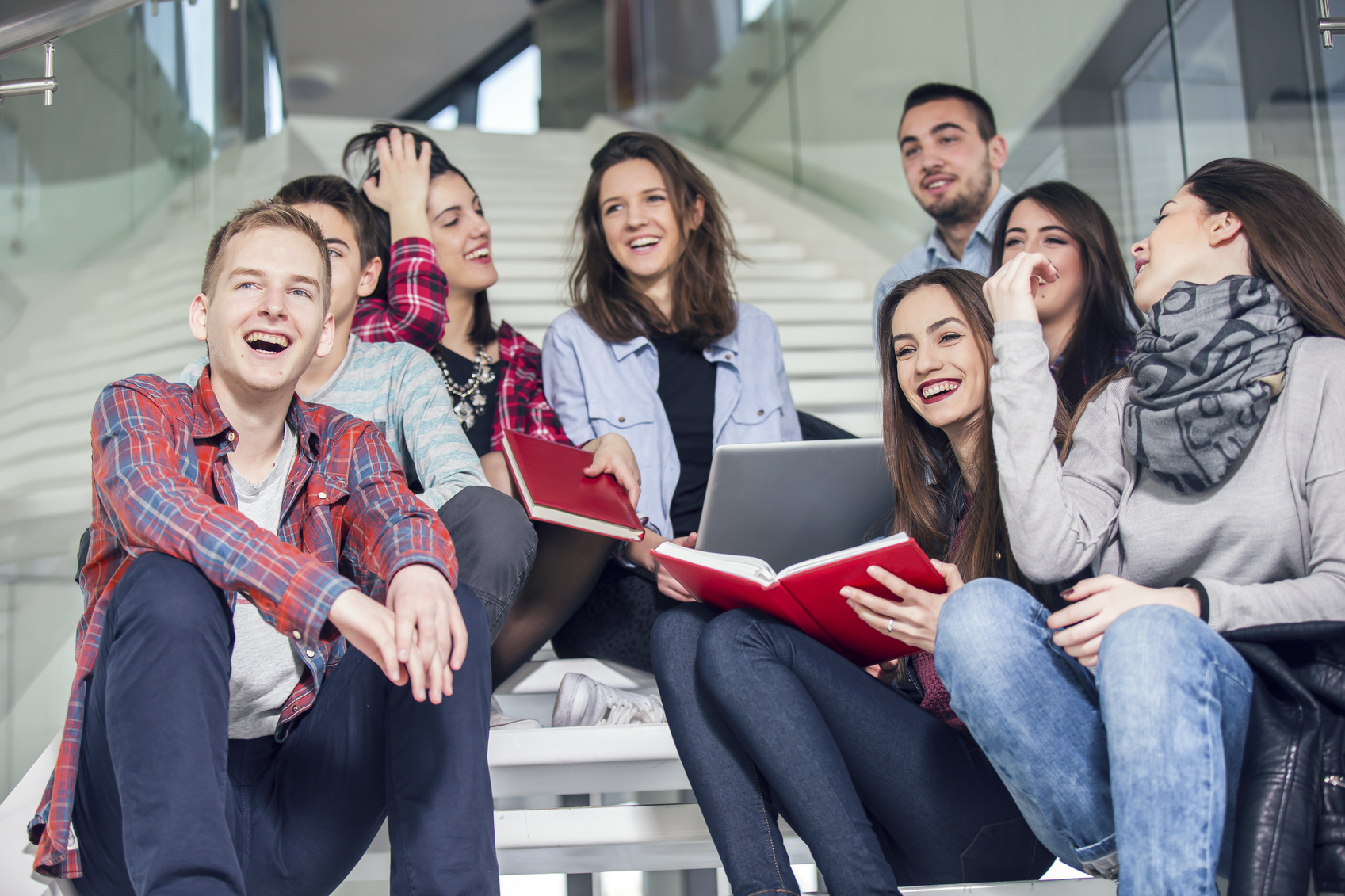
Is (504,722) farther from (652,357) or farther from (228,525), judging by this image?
(652,357)

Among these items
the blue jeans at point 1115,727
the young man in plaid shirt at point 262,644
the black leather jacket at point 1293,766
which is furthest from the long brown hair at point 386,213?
the black leather jacket at point 1293,766

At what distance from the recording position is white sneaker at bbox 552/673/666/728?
162 cm

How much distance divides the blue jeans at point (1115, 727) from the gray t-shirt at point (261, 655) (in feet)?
2.42

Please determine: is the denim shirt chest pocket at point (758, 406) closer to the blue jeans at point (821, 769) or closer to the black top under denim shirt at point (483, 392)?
the black top under denim shirt at point (483, 392)

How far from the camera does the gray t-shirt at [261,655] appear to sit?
1269 millimetres

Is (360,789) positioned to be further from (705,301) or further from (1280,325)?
(705,301)

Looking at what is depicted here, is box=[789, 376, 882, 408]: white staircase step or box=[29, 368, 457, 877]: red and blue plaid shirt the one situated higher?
box=[789, 376, 882, 408]: white staircase step

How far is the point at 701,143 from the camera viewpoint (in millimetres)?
5906

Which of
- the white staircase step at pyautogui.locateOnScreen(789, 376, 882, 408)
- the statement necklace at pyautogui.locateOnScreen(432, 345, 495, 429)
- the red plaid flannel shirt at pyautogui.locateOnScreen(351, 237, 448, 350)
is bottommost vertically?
the statement necklace at pyautogui.locateOnScreen(432, 345, 495, 429)

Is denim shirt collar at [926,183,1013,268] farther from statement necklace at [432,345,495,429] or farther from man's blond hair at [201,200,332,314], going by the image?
man's blond hair at [201,200,332,314]

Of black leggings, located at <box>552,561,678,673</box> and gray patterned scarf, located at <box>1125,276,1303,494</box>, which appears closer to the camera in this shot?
gray patterned scarf, located at <box>1125,276,1303,494</box>

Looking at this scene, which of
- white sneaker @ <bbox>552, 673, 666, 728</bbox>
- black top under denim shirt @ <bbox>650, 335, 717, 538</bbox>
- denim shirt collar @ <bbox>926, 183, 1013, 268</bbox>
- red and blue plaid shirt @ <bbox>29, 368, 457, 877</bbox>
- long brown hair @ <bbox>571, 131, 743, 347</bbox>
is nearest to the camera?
red and blue plaid shirt @ <bbox>29, 368, 457, 877</bbox>

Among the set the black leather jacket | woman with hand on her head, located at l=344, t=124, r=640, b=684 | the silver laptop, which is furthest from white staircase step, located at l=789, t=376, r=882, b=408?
the black leather jacket

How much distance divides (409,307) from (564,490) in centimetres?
66
